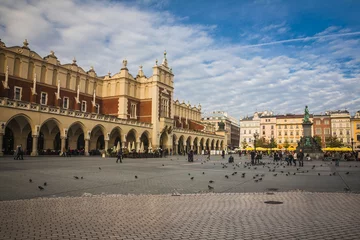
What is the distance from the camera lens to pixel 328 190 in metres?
10.9

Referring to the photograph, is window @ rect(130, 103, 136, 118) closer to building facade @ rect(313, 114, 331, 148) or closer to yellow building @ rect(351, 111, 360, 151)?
building facade @ rect(313, 114, 331, 148)

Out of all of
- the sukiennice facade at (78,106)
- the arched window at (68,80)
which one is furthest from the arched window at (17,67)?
the arched window at (68,80)

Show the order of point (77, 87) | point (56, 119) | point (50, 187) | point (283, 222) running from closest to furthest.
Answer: point (283, 222) → point (50, 187) → point (56, 119) → point (77, 87)

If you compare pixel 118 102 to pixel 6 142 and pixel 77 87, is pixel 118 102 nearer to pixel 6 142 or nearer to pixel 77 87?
pixel 77 87

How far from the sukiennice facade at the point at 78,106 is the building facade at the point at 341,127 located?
5277 cm

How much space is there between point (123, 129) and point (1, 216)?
37258mm

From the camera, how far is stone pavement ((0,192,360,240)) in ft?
16.7

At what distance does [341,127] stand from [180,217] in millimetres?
101874

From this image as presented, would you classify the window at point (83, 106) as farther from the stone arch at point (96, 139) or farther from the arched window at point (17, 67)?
the arched window at point (17, 67)

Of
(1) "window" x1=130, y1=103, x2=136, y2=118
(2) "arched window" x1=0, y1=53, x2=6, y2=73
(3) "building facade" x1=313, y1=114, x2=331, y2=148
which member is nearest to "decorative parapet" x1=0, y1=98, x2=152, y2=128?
(1) "window" x1=130, y1=103, x2=136, y2=118

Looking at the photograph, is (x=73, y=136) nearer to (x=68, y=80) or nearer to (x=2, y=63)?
(x=68, y=80)

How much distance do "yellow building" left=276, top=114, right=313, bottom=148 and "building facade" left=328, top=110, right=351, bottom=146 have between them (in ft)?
24.1

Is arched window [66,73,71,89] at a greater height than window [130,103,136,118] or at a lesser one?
greater

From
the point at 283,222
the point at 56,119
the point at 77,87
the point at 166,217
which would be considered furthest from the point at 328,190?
the point at 77,87
